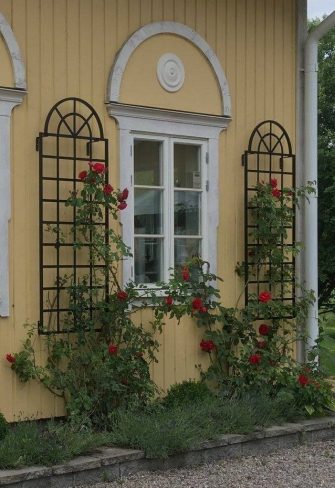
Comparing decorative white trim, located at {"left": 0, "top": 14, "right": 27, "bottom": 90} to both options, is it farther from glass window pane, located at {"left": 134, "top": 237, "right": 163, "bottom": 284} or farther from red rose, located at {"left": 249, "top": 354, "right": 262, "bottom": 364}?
red rose, located at {"left": 249, "top": 354, "right": 262, "bottom": 364}

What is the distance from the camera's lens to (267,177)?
8125mm

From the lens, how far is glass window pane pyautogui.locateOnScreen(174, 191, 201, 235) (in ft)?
24.8

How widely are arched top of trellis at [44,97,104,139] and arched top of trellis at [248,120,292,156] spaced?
1675mm

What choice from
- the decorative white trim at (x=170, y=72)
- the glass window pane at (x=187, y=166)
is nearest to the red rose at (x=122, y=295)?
the glass window pane at (x=187, y=166)

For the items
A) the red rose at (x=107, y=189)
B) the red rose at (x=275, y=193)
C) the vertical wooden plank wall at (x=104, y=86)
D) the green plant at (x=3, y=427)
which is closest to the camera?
the green plant at (x=3, y=427)

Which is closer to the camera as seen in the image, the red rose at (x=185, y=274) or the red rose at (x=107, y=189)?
the red rose at (x=107, y=189)

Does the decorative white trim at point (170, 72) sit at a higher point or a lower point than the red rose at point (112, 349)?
higher

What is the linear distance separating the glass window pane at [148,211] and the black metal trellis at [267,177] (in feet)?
3.10

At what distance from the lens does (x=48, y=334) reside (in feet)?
21.9

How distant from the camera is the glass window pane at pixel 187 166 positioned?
24.8ft

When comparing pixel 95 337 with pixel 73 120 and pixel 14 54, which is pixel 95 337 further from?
pixel 14 54

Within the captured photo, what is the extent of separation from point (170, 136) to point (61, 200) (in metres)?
1.26

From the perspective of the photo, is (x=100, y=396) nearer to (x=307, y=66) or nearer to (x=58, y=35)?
(x=58, y=35)

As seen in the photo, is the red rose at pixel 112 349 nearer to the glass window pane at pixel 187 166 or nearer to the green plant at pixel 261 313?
the green plant at pixel 261 313
